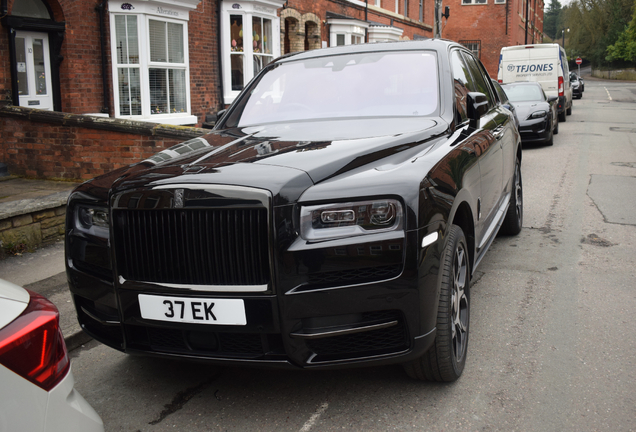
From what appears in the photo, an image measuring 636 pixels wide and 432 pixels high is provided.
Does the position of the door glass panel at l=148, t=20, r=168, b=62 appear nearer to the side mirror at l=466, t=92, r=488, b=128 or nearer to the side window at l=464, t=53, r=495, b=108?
the side window at l=464, t=53, r=495, b=108

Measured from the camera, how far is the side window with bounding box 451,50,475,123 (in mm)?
4145

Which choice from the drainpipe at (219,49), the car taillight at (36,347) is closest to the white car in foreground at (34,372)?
the car taillight at (36,347)

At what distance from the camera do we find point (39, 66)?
11.1 m

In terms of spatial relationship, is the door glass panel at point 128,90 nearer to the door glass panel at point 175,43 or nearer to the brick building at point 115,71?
the brick building at point 115,71

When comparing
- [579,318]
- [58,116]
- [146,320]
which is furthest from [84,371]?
[58,116]

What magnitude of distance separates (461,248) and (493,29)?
147ft

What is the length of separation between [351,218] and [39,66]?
405 inches

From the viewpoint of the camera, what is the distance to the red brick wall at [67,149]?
833 cm

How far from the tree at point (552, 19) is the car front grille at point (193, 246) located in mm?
164387

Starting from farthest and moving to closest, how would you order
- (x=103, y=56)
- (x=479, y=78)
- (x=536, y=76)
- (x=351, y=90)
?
(x=536, y=76) < (x=103, y=56) < (x=479, y=78) < (x=351, y=90)

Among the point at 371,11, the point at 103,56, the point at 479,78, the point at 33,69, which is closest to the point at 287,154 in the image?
the point at 479,78

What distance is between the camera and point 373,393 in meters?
3.15

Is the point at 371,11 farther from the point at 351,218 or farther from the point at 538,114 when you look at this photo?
the point at 351,218

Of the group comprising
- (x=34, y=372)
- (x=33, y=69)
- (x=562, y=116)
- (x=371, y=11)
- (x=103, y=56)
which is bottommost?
(x=34, y=372)
